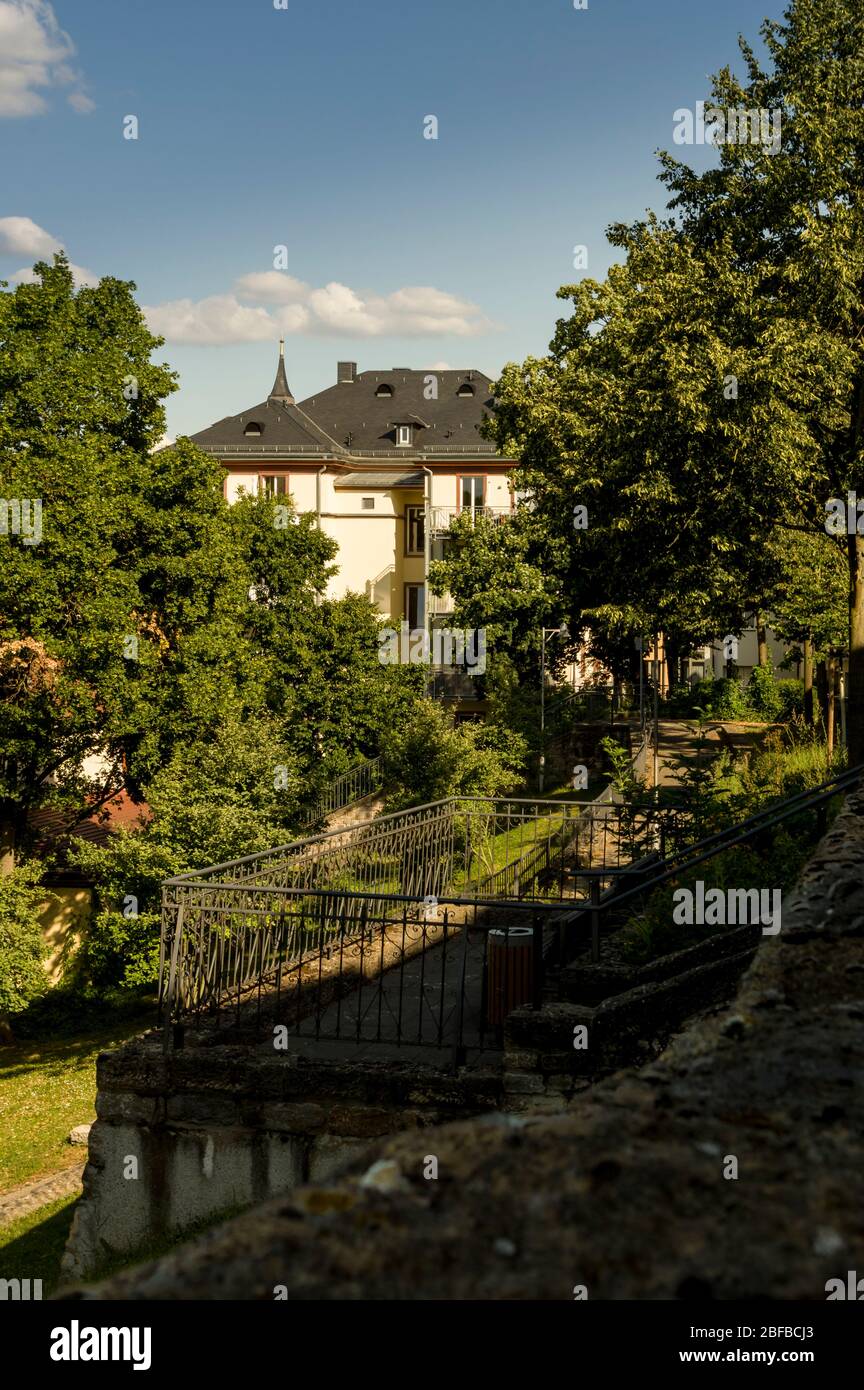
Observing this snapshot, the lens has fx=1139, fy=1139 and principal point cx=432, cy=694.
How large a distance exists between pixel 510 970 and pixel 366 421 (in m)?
48.3

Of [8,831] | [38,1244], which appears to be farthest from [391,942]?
[8,831]

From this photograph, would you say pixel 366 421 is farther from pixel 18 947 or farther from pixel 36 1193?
pixel 36 1193

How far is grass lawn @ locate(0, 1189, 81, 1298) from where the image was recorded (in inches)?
393

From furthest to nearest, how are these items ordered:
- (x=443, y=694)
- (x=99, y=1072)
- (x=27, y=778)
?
(x=443, y=694) < (x=27, y=778) < (x=99, y=1072)

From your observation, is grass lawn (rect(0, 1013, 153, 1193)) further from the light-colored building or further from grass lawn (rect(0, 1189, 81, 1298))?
the light-colored building

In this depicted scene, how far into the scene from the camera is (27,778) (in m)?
23.8

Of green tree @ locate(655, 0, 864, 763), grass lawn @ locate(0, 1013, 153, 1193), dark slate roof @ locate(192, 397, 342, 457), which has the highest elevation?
dark slate roof @ locate(192, 397, 342, 457)

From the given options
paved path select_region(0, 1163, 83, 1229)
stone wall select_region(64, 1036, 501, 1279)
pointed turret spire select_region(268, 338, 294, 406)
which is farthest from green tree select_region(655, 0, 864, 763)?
pointed turret spire select_region(268, 338, 294, 406)

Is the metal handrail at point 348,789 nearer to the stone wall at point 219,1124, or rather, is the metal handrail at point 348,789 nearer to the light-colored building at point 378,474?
the light-colored building at point 378,474

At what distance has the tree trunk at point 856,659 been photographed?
1241 cm
